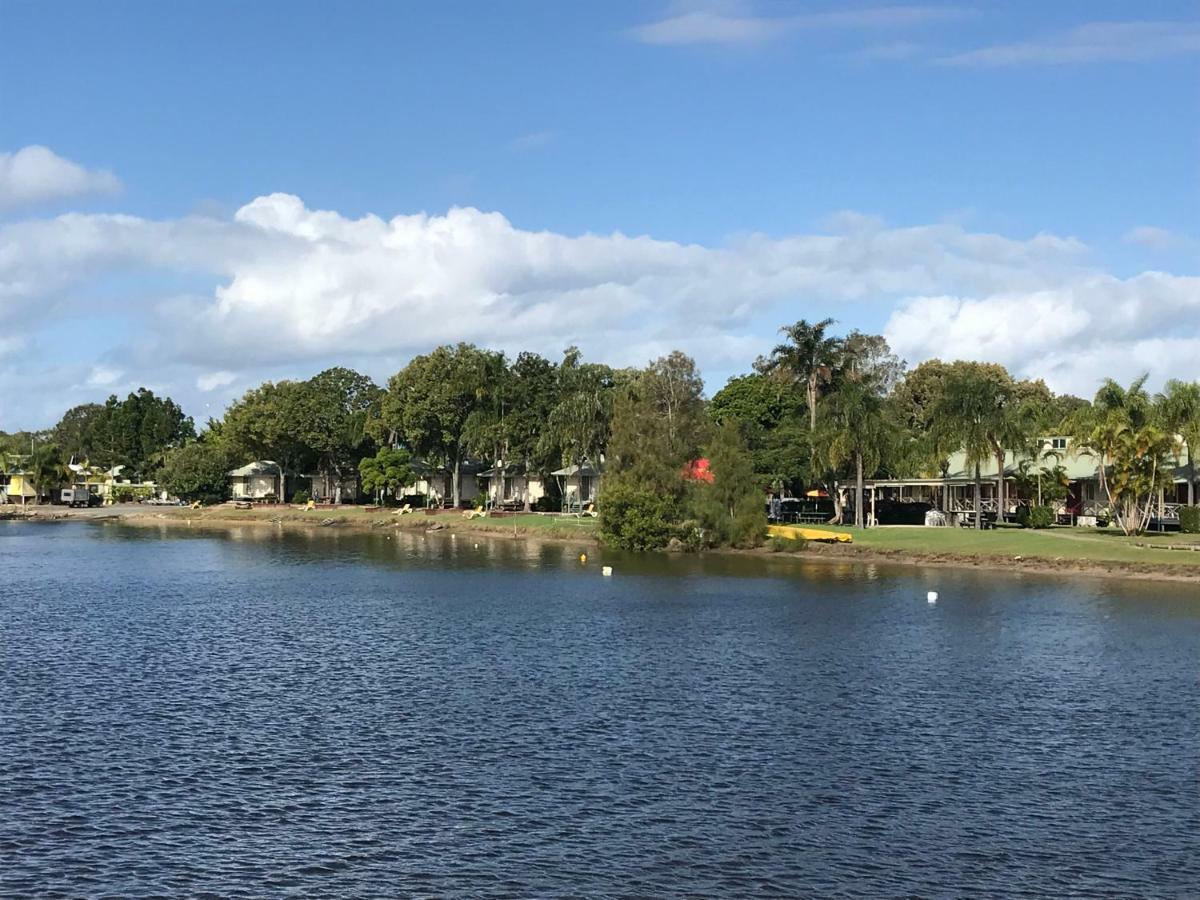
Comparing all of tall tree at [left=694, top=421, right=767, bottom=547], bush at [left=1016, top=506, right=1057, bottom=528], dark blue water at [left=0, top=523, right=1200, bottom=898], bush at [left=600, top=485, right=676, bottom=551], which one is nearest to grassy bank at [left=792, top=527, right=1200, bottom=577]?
bush at [left=1016, top=506, right=1057, bottom=528]

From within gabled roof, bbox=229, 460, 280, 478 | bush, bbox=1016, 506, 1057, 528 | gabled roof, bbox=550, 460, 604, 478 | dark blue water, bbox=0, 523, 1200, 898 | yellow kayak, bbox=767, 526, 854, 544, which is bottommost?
dark blue water, bbox=0, 523, 1200, 898

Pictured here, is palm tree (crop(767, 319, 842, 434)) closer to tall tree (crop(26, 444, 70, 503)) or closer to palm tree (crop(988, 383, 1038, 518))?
palm tree (crop(988, 383, 1038, 518))

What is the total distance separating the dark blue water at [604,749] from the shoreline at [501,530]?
961 centimetres

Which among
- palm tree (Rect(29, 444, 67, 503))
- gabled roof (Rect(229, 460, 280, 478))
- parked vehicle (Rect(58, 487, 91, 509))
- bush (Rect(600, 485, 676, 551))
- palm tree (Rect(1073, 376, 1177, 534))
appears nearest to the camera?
palm tree (Rect(1073, 376, 1177, 534))

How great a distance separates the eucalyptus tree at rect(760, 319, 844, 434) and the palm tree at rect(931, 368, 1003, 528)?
19289 millimetres

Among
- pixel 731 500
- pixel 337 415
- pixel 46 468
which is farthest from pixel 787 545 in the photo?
pixel 46 468

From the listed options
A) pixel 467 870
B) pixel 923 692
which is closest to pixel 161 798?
pixel 467 870

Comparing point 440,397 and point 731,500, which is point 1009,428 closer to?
point 731,500

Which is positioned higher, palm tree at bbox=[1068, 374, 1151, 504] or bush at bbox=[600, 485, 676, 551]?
palm tree at bbox=[1068, 374, 1151, 504]

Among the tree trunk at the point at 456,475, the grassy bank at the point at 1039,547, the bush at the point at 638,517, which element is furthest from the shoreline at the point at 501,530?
the tree trunk at the point at 456,475

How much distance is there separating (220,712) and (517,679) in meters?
8.90

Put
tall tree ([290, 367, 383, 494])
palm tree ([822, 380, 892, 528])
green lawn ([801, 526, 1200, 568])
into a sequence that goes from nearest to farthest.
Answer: green lawn ([801, 526, 1200, 568]) < palm tree ([822, 380, 892, 528]) < tall tree ([290, 367, 383, 494])

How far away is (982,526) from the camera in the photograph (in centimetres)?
8731

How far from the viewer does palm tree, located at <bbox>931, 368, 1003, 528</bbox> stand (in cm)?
8244
